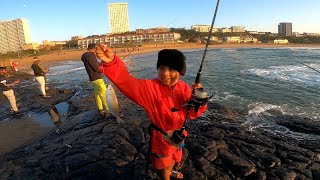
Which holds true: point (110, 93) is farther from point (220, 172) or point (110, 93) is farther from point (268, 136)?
point (268, 136)

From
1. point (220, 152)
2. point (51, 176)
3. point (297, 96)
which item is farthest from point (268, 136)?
point (297, 96)

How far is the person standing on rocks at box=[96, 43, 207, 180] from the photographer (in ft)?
10.3

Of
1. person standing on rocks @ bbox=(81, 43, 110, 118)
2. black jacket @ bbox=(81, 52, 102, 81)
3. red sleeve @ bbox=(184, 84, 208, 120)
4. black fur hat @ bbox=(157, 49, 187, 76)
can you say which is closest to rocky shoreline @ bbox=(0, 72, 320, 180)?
person standing on rocks @ bbox=(81, 43, 110, 118)

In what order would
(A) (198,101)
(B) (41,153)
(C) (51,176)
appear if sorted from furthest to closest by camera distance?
(B) (41,153), (C) (51,176), (A) (198,101)

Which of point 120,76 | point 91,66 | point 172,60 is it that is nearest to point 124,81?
point 120,76

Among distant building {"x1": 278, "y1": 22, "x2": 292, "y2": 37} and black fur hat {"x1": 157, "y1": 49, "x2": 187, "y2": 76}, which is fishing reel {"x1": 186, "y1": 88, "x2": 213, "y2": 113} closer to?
black fur hat {"x1": 157, "y1": 49, "x2": 187, "y2": 76}

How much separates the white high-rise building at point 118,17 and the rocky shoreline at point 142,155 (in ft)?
7.75

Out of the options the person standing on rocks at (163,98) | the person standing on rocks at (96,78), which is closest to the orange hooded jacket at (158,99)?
the person standing on rocks at (163,98)

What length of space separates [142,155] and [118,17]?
3.08 meters

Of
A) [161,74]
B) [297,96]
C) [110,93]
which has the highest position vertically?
[161,74]

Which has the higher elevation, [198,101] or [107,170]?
[198,101]

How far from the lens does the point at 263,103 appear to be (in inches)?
572

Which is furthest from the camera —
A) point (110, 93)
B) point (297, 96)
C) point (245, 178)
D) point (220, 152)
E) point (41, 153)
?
point (297, 96)

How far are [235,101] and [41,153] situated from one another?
428 inches
